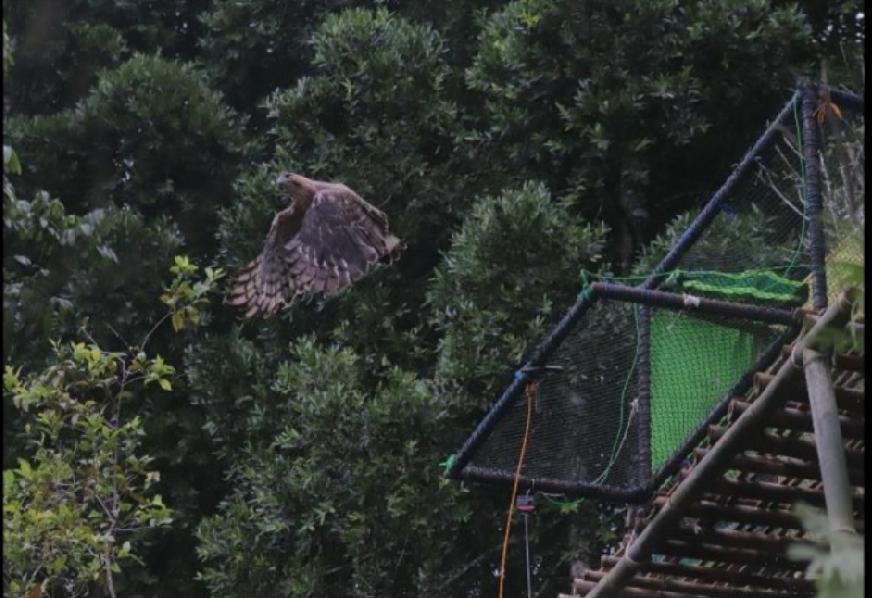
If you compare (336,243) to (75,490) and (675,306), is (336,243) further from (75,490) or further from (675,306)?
(675,306)

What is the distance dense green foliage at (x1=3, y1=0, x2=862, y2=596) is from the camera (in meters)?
6.57

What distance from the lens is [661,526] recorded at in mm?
3666

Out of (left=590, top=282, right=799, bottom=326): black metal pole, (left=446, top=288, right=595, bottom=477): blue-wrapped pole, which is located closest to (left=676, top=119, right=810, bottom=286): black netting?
(left=590, top=282, right=799, bottom=326): black metal pole

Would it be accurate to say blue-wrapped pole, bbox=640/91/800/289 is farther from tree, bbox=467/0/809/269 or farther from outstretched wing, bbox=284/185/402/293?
tree, bbox=467/0/809/269

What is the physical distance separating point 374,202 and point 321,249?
1.76 meters

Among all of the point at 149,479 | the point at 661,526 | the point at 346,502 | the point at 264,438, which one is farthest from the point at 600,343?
the point at 264,438

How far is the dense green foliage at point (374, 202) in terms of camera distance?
6.57 metres

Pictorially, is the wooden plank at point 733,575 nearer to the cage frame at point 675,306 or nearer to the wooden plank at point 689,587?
the wooden plank at point 689,587

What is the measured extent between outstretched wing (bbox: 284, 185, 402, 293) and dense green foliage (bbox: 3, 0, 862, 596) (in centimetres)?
42

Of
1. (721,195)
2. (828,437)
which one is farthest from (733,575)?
(828,437)

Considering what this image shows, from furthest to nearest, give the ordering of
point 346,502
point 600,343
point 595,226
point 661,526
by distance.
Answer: point 595,226
point 346,502
point 600,343
point 661,526

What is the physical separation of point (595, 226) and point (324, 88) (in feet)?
5.64

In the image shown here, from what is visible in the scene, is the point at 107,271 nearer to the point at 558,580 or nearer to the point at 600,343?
the point at 558,580

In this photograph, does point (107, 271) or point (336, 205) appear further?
point (107, 271)
